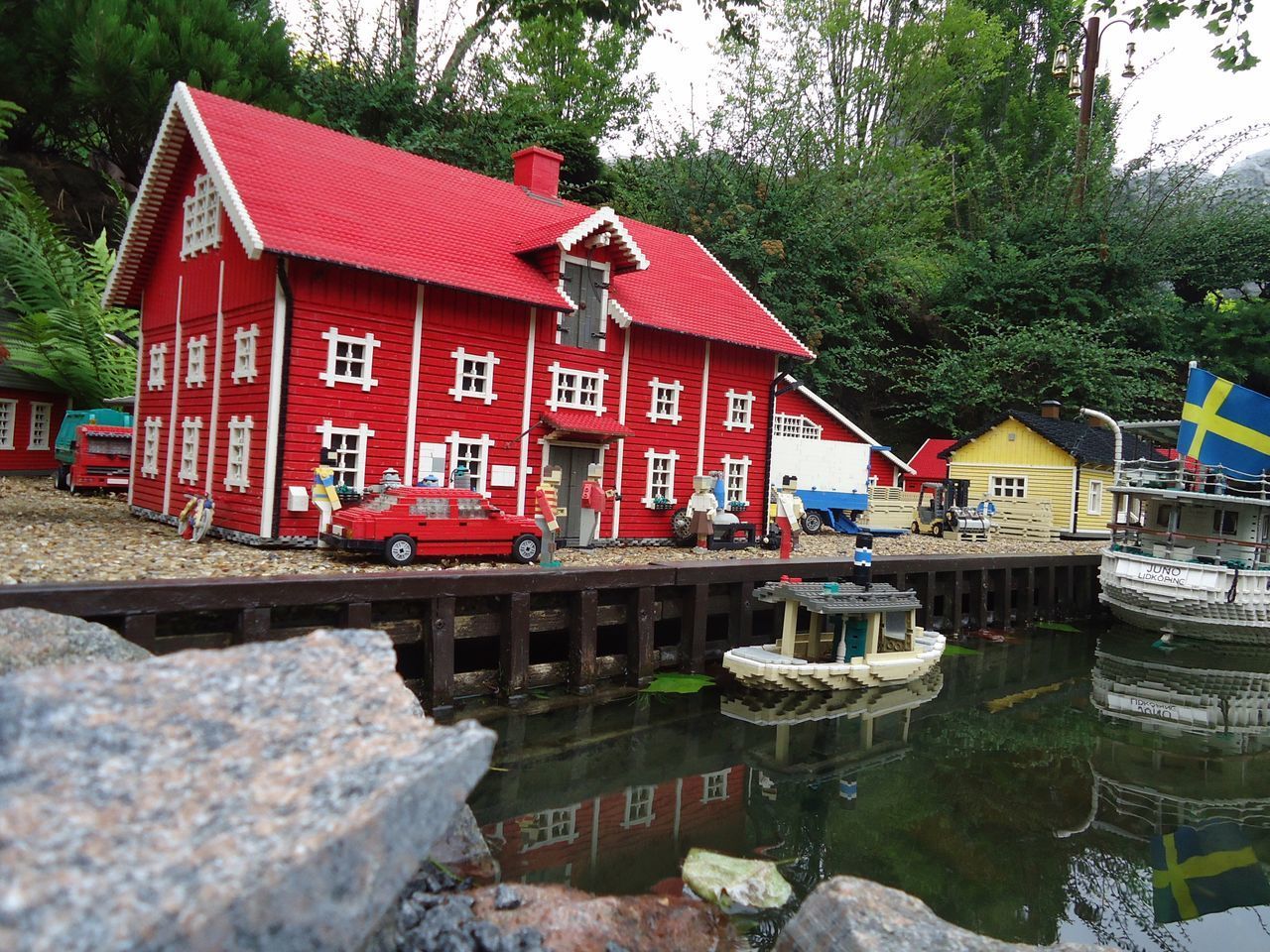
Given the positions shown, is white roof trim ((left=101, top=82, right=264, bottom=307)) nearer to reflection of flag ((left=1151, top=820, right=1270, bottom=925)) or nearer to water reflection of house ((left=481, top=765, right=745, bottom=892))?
water reflection of house ((left=481, top=765, right=745, bottom=892))

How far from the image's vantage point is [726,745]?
460 inches

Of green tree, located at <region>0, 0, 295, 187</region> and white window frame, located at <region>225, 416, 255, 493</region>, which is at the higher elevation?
green tree, located at <region>0, 0, 295, 187</region>

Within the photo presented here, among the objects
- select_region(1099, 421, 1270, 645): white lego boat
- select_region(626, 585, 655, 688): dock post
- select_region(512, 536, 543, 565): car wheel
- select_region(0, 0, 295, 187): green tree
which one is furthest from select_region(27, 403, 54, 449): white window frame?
select_region(1099, 421, 1270, 645): white lego boat

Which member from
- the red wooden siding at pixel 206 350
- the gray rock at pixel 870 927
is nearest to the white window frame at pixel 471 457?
the red wooden siding at pixel 206 350

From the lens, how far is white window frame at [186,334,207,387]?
17344mm

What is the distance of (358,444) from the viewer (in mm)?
15625

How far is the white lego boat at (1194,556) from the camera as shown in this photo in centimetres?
1984

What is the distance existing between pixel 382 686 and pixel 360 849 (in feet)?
3.53

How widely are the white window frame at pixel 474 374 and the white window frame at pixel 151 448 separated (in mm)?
7358

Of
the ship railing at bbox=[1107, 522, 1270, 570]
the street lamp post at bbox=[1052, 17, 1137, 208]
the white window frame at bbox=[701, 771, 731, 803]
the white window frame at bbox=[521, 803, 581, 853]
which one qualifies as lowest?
the white window frame at bbox=[701, 771, 731, 803]

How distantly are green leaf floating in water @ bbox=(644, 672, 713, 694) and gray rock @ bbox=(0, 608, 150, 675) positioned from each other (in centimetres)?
833

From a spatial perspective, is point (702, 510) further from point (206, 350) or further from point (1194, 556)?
point (1194, 556)

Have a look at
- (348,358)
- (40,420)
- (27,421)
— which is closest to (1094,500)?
(348,358)

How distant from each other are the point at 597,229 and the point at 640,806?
41.6 feet
